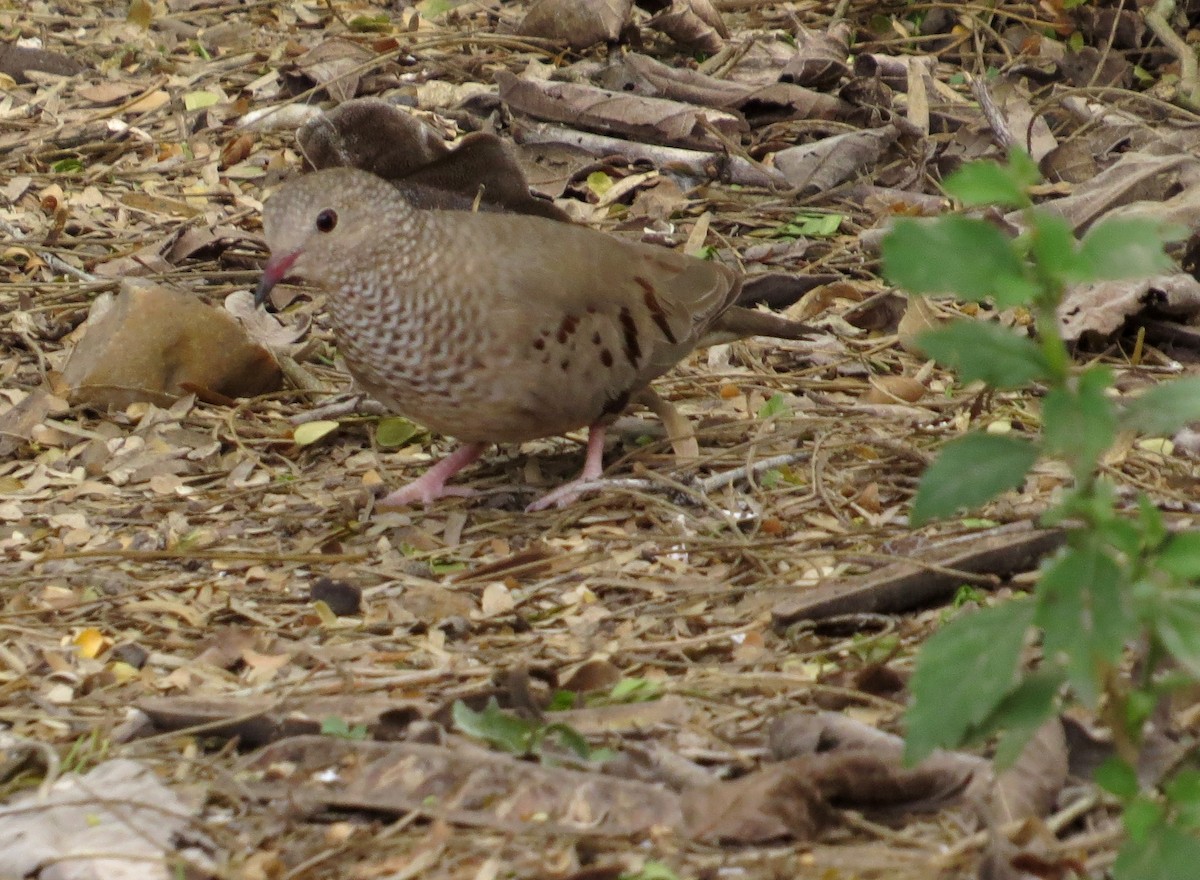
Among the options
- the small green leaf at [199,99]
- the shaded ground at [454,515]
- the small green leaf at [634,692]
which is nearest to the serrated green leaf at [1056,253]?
the shaded ground at [454,515]

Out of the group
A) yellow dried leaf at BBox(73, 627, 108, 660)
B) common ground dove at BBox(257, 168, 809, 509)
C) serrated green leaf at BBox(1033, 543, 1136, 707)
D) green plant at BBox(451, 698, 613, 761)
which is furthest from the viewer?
common ground dove at BBox(257, 168, 809, 509)

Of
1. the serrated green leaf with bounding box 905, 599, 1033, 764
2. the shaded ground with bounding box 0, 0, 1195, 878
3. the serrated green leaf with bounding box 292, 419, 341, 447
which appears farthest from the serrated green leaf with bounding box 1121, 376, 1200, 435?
the serrated green leaf with bounding box 292, 419, 341, 447

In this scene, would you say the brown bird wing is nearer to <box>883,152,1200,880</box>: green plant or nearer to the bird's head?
the bird's head

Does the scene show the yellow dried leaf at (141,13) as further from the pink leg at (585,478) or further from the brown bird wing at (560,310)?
the pink leg at (585,478)

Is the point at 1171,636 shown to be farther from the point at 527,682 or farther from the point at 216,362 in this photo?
the point at 216,362

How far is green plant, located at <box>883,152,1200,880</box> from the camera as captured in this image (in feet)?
7.39

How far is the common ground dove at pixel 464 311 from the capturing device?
14.9ft

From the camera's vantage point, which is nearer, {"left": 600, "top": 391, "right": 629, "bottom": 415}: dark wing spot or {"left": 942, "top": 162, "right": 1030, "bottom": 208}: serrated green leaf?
{"left": 942, "top": 162, "right": 1030, "bottom": 208}: serrated green leaf

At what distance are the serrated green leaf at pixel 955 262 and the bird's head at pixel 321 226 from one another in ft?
8.46

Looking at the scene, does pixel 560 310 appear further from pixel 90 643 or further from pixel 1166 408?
pixel 1166 408

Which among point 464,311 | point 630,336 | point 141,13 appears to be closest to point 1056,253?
point 464,311

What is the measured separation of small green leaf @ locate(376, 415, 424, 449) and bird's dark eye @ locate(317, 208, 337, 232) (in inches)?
35.2

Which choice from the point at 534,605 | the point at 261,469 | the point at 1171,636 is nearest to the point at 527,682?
the point at 534,605

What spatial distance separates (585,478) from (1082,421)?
2697mm
